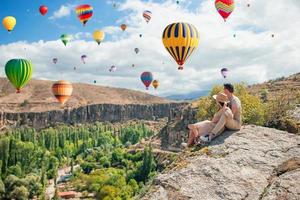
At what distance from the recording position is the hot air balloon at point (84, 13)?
5749 centimetres

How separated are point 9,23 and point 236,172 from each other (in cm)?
5874

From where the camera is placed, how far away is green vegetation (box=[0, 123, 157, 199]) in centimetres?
6347

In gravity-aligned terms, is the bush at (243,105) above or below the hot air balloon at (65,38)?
below

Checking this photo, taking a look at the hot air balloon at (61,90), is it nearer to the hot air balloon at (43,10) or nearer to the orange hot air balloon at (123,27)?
the hot air balloon at (43,10)

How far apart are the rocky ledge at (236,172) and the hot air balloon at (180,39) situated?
82.9ft

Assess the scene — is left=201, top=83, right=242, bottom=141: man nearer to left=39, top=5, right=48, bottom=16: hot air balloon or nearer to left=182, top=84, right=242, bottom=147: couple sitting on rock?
left=182, top=84, right=242, bottom=147: couple sitting on rock

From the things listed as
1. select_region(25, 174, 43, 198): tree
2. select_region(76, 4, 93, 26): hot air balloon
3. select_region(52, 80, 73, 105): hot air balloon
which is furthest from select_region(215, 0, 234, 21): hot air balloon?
select_region(25, 174, 43, 198): tree

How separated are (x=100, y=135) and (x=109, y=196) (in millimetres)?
89200

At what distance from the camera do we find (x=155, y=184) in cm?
707

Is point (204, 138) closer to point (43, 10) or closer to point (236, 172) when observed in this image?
point (236, 172)

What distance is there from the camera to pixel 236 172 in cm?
715

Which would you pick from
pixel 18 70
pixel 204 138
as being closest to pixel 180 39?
pixel 18 70

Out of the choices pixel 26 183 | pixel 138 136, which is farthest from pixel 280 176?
pixel 138 136

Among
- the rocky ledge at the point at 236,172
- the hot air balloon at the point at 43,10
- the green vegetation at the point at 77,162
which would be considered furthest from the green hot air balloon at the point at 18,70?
the rocky ledge at the point at 236,172
